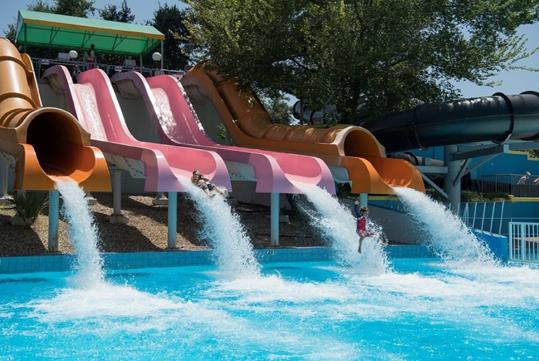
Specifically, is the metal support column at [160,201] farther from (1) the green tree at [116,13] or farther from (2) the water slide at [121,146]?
(1) the green tree at [116,13]

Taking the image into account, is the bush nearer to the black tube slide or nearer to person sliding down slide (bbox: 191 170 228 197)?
person sliding down slide (bbox: 191 170 228 197)

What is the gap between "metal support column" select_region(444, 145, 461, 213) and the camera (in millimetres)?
17578

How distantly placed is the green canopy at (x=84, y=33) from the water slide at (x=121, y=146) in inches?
116

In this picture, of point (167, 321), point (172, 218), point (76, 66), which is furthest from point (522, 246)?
point (76, 66)

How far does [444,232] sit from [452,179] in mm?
3177

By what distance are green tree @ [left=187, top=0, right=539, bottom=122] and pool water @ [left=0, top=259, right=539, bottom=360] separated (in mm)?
8212

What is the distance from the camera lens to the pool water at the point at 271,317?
638 centimetres

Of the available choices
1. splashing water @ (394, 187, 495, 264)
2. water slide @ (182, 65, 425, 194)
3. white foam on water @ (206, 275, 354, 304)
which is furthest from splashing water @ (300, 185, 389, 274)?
white foam on water @ (206, 275, 354, 304)

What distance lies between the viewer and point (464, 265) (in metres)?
13.6

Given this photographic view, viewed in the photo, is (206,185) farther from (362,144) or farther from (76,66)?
(76,66)

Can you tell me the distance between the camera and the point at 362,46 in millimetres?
17922

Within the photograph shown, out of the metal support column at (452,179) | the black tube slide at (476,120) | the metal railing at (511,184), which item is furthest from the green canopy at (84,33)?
the metal railing at (511,184)

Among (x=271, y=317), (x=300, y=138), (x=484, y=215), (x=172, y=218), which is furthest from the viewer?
(x=484, y=215)

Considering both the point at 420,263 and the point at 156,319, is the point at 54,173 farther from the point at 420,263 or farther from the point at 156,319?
the point at 420,263
